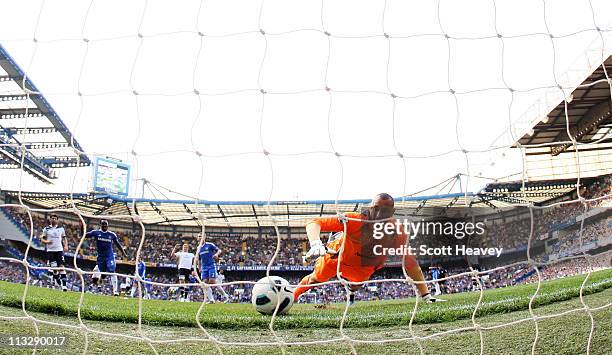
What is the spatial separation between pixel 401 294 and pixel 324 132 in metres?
3.78

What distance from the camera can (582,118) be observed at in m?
3.89

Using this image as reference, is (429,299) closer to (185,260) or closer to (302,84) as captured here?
(302,84)

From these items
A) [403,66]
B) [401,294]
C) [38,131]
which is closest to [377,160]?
[403,66]

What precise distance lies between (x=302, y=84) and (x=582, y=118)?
6.86 feet

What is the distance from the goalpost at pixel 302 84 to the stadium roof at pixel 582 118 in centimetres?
46

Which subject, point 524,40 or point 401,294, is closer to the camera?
point 524,40

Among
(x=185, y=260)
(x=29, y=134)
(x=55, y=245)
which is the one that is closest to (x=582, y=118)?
(x=185, y=260)

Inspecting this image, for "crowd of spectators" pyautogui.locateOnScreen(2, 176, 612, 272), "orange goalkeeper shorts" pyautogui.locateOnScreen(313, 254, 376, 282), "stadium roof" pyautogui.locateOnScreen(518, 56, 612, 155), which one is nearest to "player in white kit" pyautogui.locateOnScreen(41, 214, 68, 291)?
"crowd of spectators" pyautogui.locateOnScreen(2, 176, 612, 272)

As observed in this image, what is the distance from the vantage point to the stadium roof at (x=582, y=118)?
3578 mm

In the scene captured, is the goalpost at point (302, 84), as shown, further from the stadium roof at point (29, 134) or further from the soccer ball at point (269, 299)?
the stadium roof at point (29, 134)

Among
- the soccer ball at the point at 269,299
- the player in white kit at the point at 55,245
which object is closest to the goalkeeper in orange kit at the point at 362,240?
the soccer ball at the point at 269,299

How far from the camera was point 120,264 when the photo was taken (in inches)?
530

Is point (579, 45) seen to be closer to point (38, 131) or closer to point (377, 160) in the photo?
point (377, 160)

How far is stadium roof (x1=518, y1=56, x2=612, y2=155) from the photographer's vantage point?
3578 millimetres
